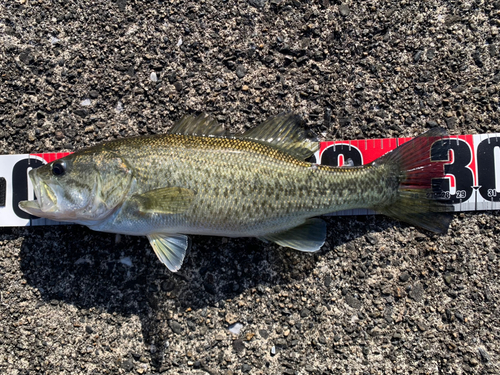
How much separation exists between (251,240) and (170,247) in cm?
61

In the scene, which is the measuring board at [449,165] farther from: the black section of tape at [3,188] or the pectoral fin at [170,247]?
the pectoral fin at [170,247]

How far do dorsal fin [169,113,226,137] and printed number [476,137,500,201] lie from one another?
1.97 metres

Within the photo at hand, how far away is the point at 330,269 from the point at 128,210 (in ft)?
5.06

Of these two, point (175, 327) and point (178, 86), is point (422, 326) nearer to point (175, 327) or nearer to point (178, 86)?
point (175, 327)

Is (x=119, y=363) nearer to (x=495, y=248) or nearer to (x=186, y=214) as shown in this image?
(x=186, y=214)

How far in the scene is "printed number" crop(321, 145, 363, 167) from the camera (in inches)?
103

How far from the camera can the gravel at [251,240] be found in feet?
8.46

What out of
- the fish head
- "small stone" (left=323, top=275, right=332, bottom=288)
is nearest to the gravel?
"small stone" (left=323, top=275, right=332, bottom=288)

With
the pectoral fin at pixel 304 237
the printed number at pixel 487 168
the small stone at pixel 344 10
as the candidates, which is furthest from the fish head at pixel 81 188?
the printed number at pixel 487 168

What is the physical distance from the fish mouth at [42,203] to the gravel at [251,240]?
1.44 feet

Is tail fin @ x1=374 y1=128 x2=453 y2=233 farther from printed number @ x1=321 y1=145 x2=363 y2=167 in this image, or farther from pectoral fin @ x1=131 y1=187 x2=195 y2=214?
pectoral fin @ x1=131 y1=187 x2=195 y2=214

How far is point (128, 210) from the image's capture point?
2277 millimetres

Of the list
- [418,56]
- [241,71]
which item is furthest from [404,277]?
[241,71]

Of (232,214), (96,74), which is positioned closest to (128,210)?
(232,214)
